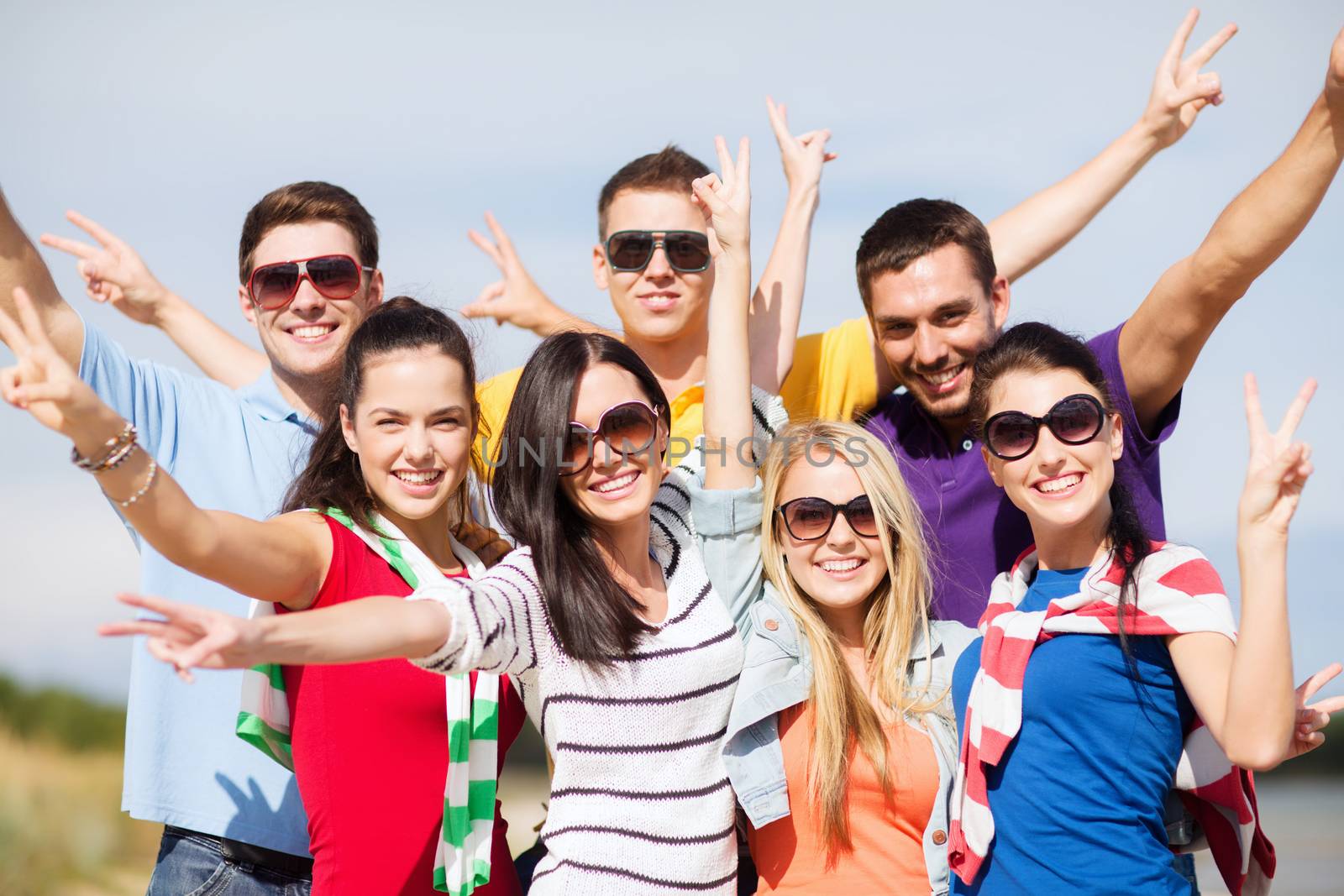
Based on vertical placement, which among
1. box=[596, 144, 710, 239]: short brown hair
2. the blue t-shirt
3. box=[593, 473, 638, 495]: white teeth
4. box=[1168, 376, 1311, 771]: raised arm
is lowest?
the blue t-shirt

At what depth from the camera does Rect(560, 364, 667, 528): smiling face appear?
3141 mm

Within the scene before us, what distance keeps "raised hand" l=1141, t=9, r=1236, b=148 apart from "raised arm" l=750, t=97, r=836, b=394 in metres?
1.21

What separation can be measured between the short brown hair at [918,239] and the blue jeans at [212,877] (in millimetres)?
2714

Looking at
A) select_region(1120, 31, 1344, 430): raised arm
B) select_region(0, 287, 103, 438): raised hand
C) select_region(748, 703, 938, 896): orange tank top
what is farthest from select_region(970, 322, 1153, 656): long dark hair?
select_region(0, 287, 103, 438): raised hand

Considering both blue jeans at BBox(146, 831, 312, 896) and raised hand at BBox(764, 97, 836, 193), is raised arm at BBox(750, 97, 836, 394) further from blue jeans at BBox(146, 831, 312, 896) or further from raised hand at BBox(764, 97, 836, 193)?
blue jeans at BBox(146, 831, 312, 896)

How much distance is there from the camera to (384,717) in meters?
3.02

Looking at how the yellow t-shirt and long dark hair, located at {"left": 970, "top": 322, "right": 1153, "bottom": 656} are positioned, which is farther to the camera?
the yellow t-shirt

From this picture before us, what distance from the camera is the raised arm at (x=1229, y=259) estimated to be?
3.28 m

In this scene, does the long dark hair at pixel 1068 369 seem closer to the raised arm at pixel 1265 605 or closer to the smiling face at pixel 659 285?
the raised arm at pixel 1265 605

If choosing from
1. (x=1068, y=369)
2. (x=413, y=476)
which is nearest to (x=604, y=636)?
(x=413, y=476)

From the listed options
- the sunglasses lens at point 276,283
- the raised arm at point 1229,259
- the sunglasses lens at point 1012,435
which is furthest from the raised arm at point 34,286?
the raised arm at point 1229,259

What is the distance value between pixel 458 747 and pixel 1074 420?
6.00 feet

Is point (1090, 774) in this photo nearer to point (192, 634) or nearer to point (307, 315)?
point (192, 634)

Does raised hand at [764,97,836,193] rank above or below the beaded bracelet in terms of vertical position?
above
